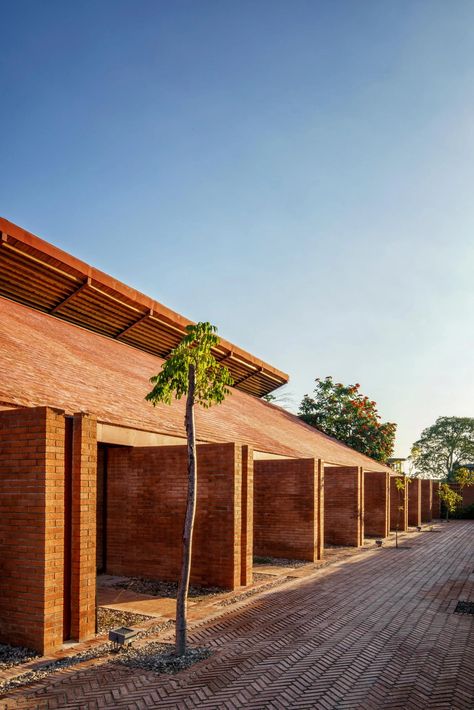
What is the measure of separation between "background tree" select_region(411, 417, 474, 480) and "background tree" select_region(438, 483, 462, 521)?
23113mm

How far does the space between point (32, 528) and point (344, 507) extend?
1498 cm

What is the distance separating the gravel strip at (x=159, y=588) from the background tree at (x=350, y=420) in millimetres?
27337

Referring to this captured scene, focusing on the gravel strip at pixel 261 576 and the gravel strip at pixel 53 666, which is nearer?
the gravel strip at pixel 53 666

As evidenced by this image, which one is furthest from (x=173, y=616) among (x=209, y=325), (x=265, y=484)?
(x=265, y=484)

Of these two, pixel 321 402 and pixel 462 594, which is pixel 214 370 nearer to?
pixel 462 594

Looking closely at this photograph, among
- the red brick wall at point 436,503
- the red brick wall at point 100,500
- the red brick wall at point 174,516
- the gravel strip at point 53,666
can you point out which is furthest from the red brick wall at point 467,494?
the gravel strip at point 53,666

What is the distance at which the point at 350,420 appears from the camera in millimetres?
37688

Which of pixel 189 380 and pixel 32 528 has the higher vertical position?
pixel 189 380

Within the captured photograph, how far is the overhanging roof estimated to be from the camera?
14312 mm

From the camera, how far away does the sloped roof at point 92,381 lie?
979cm

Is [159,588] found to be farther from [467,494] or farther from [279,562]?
[467,494]

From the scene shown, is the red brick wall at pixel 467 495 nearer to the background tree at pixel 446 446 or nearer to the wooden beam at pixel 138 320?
the background tree at pixel 446 446

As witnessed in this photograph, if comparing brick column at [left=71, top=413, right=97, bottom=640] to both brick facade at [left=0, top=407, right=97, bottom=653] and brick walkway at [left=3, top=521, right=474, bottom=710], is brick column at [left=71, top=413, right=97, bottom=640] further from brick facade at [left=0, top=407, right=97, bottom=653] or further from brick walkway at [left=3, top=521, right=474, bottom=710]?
brick walkway at [left=3, top=521, right=474, bottom=710]

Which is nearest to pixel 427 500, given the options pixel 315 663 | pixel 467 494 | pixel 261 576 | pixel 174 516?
pixel 467 494
